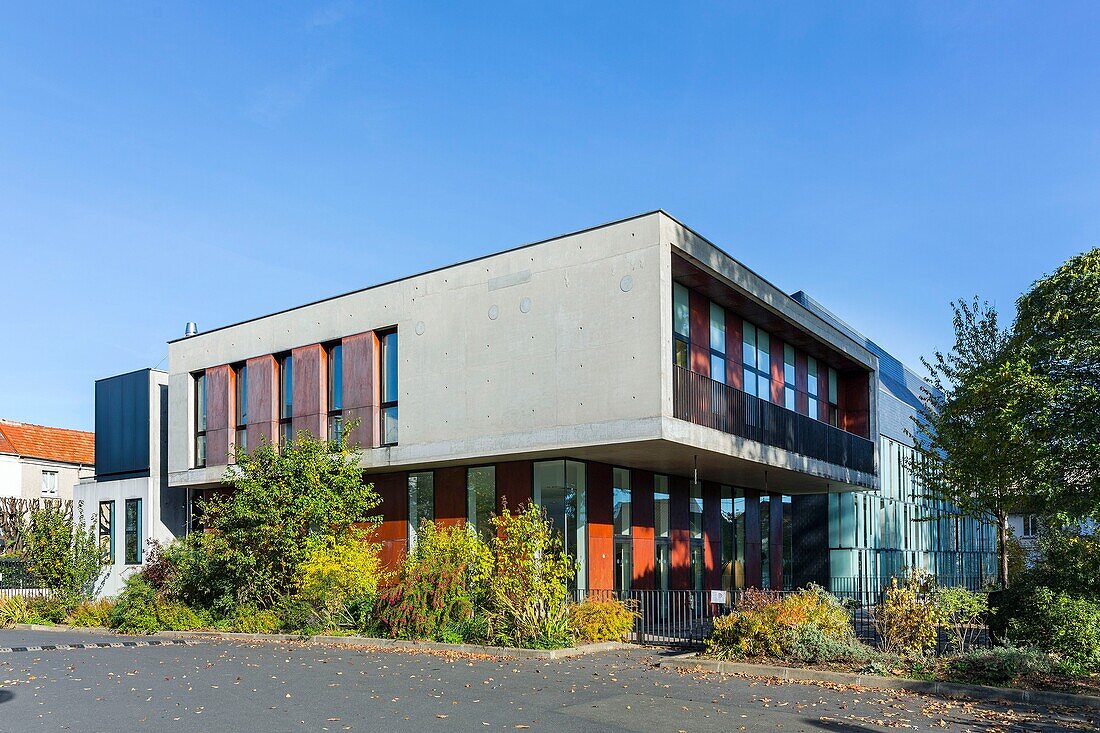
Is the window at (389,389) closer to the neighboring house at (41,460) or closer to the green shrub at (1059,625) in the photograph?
the green shrub at (1059,625)

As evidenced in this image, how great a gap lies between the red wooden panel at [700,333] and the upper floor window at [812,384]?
686cm

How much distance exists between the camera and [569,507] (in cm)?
2214

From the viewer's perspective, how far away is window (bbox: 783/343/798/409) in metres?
27.9

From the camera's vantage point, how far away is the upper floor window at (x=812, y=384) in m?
29.4

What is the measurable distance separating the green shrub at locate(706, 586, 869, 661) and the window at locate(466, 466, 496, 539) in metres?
7.78

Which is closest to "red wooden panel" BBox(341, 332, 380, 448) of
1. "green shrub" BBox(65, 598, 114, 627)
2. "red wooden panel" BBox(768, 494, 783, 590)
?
"green shrub" BBox(65, 598, 114, 627)

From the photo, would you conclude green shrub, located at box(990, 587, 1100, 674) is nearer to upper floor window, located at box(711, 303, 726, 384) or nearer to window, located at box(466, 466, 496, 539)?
upper floor window, located at box(711, 303, 726, 384)

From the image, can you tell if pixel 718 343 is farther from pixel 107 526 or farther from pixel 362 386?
pixel 107 526

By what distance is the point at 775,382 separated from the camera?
27.3 m

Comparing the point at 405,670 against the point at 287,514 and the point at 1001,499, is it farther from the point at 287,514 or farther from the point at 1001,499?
the point at 1001,499

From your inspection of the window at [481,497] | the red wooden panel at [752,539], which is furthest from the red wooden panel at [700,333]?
the red wooden panel at [752,539]

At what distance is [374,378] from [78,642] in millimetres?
8562

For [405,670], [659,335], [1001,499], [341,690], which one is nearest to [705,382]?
[659,335]

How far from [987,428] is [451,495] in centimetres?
1192
